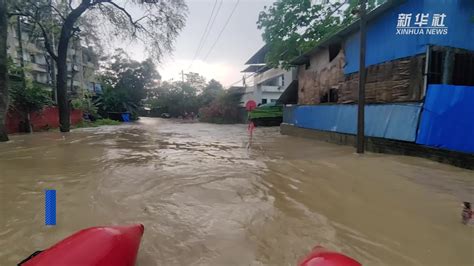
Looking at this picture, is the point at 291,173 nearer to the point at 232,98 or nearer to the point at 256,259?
the point at 256,259

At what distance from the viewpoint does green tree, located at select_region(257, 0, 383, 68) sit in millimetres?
16453

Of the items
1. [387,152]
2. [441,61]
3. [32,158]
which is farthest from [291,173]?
[32,158]

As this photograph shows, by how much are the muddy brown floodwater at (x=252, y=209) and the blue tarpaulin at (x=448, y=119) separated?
1.78 feet

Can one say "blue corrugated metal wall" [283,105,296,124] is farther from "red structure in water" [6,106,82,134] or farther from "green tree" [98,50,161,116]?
"green tree" [98,50,161,116]

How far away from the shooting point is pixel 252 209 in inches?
149

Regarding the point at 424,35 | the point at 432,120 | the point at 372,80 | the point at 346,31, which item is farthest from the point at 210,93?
the point at 432,120

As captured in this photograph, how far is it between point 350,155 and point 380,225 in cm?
494

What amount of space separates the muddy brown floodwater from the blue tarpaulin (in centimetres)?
54

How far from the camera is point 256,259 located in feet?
8.46

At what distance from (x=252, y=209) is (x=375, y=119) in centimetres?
647

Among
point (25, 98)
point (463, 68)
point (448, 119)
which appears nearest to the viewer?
point (448, 119)

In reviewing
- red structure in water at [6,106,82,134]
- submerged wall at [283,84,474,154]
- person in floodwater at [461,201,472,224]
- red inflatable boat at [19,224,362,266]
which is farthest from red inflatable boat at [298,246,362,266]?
red structure in water at [6,106,82,134]

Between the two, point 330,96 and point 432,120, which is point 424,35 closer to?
point 432,120

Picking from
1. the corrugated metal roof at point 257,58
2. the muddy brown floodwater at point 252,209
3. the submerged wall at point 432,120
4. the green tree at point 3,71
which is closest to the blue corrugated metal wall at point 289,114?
the submerged wall at point 432,120
